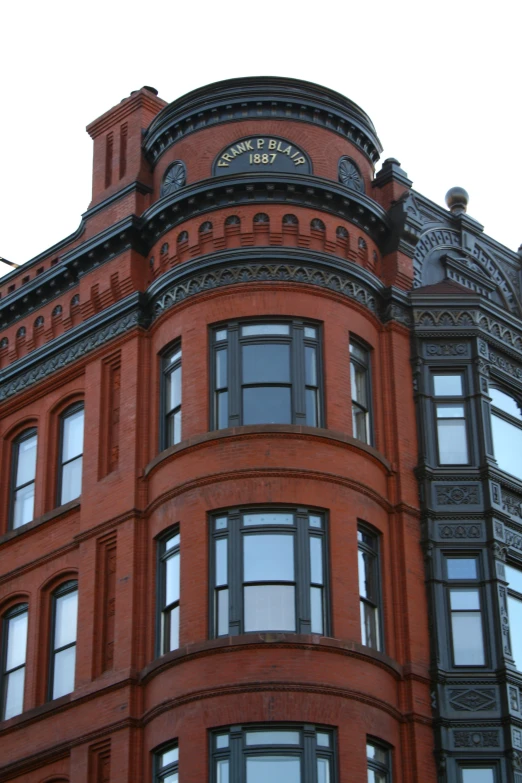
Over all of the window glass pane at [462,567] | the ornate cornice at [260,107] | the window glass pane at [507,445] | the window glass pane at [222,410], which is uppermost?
the ornate cornice at [260,107]

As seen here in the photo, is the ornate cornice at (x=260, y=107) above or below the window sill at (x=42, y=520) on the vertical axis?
above

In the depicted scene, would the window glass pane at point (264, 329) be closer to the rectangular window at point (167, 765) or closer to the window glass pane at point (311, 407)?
the window glass pane at point (311, 407)

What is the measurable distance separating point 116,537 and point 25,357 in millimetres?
6640

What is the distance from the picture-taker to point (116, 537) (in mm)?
33281

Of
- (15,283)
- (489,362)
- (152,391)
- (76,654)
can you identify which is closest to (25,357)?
(15,283)

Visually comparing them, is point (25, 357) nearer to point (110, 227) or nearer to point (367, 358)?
point (110, 227)

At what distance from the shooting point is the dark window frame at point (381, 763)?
97.8ft

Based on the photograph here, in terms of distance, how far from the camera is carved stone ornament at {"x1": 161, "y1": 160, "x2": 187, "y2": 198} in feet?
118

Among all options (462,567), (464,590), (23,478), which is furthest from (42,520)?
(464,590)

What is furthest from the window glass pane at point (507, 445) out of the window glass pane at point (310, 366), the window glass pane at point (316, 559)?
the window glass pane at point (316, 559)

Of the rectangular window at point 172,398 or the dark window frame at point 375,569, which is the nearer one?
the dark window frame at point 375,569

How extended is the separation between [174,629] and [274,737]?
10.9 ft

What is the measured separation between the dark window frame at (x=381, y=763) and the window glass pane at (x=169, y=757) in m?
3.48

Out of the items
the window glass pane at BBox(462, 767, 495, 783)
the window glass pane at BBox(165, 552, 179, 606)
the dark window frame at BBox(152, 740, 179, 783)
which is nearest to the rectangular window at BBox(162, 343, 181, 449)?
the window glass pane at BBox(165, 552, 179, 606)
